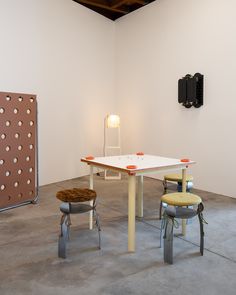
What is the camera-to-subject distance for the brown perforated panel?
4086 millimetres

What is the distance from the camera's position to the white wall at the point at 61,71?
508cm

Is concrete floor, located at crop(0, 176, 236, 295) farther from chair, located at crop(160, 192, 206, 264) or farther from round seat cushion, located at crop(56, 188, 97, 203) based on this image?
round seat cushion, located at crop(56, 188, 97, 203)

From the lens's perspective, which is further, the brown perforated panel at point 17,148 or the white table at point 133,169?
the brown perforated panel at point 17,148

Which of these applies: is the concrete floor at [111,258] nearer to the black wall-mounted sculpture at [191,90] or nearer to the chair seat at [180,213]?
the chair seat at [180,213]

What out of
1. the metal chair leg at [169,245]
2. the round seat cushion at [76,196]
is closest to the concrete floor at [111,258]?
the metal chair leg at [169,245]

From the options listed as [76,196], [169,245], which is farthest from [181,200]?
[76,196]

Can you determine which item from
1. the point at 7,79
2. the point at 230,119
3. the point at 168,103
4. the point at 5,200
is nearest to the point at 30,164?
the point at 5,200

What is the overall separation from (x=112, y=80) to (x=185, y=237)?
4.57 m

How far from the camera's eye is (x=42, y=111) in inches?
218

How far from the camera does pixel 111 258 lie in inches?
108

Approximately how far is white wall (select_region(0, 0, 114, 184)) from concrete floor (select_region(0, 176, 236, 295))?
204cm

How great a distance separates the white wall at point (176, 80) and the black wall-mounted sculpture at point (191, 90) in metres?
0.10

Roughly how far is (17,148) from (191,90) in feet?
9.89

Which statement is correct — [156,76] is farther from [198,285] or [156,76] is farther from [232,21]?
[198,285]
